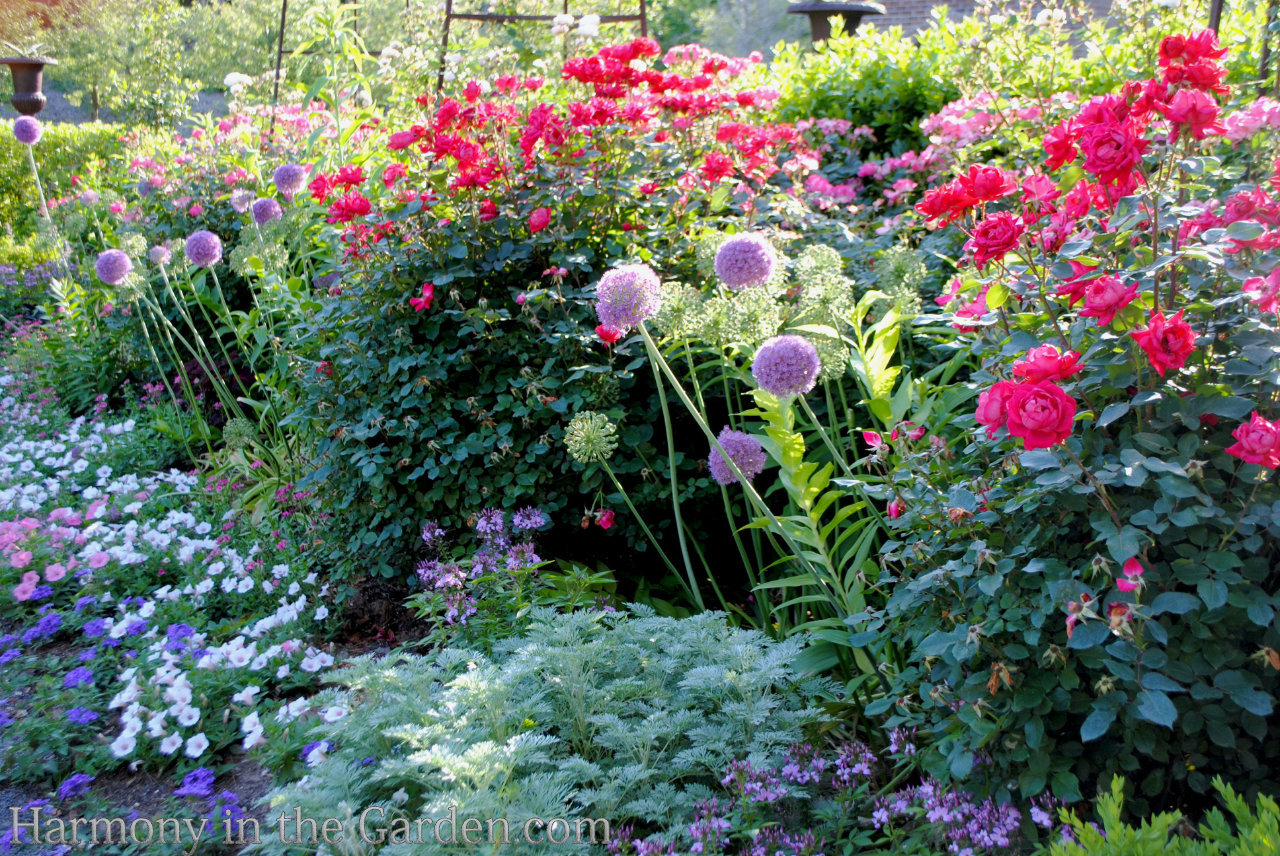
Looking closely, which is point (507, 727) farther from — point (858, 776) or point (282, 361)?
point (282, 361)

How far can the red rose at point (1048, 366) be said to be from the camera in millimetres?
1424

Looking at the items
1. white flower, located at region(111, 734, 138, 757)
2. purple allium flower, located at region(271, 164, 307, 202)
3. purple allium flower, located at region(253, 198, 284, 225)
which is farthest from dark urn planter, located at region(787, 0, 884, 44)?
white flower, located at region(111, 734, 138, 757)

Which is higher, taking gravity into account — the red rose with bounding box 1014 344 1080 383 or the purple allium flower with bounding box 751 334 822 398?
the red rose with bounding box 1014 344 1080 383

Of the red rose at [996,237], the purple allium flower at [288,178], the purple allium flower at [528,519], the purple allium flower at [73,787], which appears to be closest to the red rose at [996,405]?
the red rose at [996,237]

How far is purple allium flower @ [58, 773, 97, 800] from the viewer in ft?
7.38

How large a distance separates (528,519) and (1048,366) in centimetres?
175

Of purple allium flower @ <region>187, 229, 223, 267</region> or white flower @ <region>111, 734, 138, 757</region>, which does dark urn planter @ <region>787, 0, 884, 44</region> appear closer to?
purple allium flower @ <region>187, 229, 223, 267</region>

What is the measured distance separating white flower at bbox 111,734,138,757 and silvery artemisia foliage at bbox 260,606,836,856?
489 mm

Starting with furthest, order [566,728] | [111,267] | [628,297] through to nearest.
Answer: [111,267]
[628,297]
[566,728]

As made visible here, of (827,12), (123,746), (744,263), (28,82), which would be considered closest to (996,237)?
(744,263)

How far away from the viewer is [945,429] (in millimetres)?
2566

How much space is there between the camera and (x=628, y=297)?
87.2 inches

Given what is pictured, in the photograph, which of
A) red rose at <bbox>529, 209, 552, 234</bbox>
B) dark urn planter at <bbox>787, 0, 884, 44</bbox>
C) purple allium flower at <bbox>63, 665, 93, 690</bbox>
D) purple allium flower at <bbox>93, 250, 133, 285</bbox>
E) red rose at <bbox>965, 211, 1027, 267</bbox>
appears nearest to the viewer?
red rose at <bbox>965, 211, 1027, 267</bbox>

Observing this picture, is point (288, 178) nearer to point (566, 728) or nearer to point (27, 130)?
point (27, 130)
